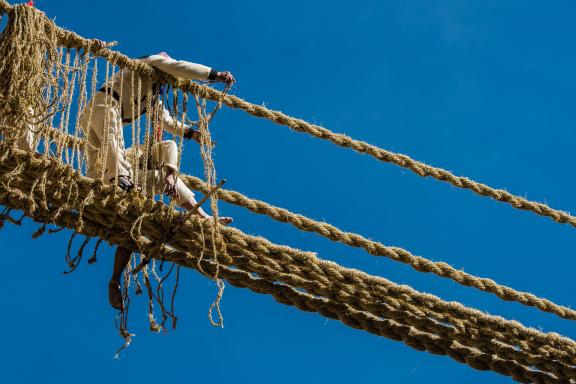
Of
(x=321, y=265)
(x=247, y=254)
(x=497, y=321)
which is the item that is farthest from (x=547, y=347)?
(x=247, y=254)

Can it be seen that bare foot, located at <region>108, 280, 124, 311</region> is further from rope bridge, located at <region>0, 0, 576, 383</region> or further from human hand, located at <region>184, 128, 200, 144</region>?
human hand, located at <region>184, 128, 200, 144</region>

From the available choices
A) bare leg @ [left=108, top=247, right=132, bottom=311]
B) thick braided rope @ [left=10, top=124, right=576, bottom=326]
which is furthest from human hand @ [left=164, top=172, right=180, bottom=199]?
bare leg @ [left=108, top=247, right=132, bottom=311]

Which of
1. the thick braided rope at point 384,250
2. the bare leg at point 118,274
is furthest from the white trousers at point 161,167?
the bare leg at point 118,274

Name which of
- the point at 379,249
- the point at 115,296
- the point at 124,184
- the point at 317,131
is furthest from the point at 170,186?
the point at 317,131

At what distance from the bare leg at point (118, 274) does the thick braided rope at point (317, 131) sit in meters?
1.12

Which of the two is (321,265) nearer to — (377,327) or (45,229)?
(377,327)

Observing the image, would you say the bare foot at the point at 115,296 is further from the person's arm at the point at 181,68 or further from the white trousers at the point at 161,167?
the person's arm at the point at 181,68

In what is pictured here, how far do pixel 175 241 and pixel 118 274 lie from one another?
1.95 ft

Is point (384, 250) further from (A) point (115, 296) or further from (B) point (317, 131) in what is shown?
(A) point (115, 296)

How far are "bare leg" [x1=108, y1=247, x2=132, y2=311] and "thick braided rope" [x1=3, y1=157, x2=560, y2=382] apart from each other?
853 millimetres

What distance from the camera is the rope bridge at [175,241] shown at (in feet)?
16.3

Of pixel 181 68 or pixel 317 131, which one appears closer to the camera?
pixel 181 68

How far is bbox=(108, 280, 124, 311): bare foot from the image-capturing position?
213 inches

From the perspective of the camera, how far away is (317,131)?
6.73 meters
